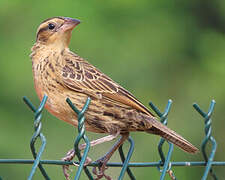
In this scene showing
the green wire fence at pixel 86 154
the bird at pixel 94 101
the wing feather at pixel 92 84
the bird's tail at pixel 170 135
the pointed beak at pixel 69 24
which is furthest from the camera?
the pointed beak at pixel 69 24

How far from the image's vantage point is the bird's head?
561cm

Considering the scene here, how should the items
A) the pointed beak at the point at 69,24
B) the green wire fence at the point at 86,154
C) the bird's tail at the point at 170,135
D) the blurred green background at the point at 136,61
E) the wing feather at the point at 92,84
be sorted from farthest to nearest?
the blurred green background at the point at 136,61 → the pointed beak at the point at 69,24 → the wing feather at the point at 92,84 → the bird's tail at the point at 170,135 → the green wire fence at the point at 86,154

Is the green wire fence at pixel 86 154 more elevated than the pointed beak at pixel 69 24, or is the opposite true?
the pointed beak at pixel 69 24

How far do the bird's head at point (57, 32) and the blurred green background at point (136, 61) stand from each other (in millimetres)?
2448

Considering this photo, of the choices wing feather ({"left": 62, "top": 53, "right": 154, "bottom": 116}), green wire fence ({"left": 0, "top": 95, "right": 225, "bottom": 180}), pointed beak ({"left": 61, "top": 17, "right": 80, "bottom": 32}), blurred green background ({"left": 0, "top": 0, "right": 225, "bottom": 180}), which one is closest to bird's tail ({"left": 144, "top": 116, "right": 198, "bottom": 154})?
wing feather ({"left": 62, "top": 53, "right": 154, "bottom": 116})

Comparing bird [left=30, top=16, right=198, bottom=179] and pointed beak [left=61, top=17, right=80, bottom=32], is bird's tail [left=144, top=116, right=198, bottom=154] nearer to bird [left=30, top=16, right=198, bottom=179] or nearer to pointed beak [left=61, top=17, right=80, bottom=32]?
bird [left=30, top=16, right=198, bottom=179]

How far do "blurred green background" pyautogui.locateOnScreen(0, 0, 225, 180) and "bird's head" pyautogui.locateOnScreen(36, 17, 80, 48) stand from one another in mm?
2448

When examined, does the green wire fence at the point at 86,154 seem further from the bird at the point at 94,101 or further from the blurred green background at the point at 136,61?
the blurred green background at the point at 136,61

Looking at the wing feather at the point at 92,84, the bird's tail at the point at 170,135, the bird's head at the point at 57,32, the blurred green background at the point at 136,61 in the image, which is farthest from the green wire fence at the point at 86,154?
the blurred green background at the point at 136,61

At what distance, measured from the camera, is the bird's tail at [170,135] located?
15.2 feet

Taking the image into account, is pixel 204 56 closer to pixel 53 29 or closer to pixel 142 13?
pixel 142 13

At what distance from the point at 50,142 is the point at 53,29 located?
2.89 meters

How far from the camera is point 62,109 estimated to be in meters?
4.77

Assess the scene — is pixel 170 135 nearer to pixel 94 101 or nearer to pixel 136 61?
pixel 94 101
